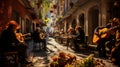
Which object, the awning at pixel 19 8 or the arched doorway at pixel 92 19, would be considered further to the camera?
the arched doorway at pixel 92 19

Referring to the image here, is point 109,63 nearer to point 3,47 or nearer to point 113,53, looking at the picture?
point 113,53

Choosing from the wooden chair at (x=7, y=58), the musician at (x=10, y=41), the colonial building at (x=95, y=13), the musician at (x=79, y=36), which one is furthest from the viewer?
the colonial building at (x=95, y=13)

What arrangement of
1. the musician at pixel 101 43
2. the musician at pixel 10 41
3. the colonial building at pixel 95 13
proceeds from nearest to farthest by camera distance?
the musician at pixel 10 41 < the musician at pixel 101 43 < the colonial building at pixel 95 13

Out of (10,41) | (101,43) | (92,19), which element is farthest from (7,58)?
(92,19)

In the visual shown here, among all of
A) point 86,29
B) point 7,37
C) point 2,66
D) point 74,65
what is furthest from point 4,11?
point 86,29

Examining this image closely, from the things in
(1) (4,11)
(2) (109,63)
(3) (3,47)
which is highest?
(1) (4,11)

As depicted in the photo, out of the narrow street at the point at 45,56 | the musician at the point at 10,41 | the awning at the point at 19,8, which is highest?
the awning at the point at 19,8

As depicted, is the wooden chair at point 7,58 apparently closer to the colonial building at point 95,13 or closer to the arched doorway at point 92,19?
the colonial building at point 95,13

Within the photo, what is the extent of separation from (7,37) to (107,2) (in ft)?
31.4

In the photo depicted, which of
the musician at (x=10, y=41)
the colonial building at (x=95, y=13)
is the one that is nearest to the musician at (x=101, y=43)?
the colonial building at (x=95, y=13)

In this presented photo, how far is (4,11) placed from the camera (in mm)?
12312

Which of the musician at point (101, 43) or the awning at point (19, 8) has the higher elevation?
the awning at point (19, 8)

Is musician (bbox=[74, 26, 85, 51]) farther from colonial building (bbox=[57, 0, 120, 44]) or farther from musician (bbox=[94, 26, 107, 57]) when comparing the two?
musician (bbox=[94, 26, 107, 57])

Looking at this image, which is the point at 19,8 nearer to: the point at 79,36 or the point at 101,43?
the point at 79,36
